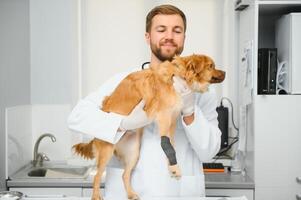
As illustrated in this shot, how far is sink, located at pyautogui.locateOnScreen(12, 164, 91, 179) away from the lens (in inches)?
98.9

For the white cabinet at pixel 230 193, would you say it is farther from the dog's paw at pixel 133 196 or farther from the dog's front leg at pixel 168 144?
the dog's front leg at pixel 168 144

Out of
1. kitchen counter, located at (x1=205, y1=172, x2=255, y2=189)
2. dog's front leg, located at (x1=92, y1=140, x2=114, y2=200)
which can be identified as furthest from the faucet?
dog's front leg, located at (x1=92, y1=140, x2=114, y2=200)

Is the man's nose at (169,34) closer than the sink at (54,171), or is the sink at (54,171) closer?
the man's nose at (169,34)

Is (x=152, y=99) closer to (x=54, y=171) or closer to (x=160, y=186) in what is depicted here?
(x=160, y=186)

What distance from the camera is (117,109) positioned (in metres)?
1.23

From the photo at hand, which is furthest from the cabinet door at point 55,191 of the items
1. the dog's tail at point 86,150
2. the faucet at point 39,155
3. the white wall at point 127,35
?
the dog's tail at point 86,150

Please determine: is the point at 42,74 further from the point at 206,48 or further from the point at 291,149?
the point at 291,149

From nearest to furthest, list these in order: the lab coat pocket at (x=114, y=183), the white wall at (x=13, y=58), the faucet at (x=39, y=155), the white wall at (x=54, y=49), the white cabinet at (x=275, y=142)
Answer: 1. the lab coat pocket at (x=114, y=183)
2. the white cabinet at (x=275, y=142)
3. the white wall at (x=13, y=58)
4. the faucet at (x=39, y=155)
5. the white wall at (x=54, y=49)

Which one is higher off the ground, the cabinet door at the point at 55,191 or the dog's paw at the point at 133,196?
the dog's paw at the point at 133,196

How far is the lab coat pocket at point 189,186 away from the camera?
1.49 meters

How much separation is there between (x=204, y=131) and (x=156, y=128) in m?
0.17

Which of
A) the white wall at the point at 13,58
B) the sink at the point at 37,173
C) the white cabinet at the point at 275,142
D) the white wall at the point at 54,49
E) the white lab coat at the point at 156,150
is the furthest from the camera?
the white wall at the point at 54,49

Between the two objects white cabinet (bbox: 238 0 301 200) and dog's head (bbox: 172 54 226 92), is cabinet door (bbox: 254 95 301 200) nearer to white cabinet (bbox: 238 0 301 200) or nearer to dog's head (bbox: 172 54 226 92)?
white cabinet (bbox: 238 0 301 200)

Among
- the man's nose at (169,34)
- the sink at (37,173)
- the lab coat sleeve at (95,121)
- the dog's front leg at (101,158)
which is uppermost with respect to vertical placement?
the man's nose at (169,34)
